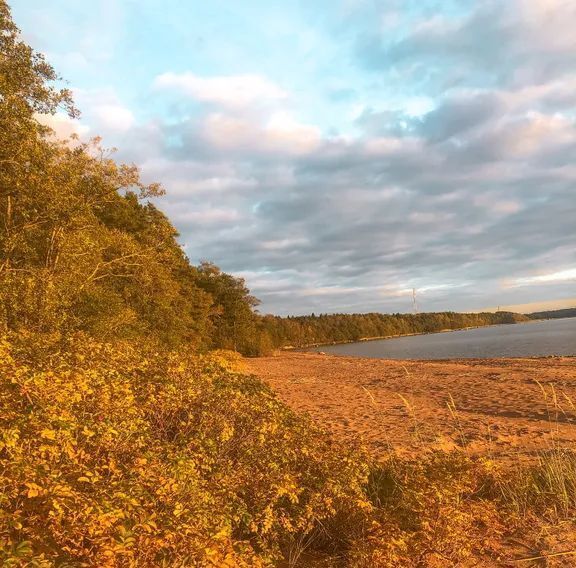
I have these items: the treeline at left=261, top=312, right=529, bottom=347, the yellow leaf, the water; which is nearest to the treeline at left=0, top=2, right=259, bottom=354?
the yellow leaf

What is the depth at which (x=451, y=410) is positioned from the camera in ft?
23.1

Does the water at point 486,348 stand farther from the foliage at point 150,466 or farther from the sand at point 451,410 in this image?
the foliage at point 150,466

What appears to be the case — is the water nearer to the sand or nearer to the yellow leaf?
the sand

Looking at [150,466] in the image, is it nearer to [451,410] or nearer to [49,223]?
[451,410]

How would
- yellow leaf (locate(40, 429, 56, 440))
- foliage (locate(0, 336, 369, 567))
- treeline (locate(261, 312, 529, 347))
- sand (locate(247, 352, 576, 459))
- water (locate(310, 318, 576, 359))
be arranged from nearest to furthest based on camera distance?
foliage (locate(0, 336, 369, 567)) < yellow leaf (locate(40, 429, 56, 440)) < sand (locate(247, 352, 576, 459)) < water (locate(310, 318, 576, 359)) < treeline (locate(261, 312, 529, 347))

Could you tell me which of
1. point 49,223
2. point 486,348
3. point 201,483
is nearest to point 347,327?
point 486,348

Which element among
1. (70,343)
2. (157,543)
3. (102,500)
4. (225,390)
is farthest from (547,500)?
(70,343)

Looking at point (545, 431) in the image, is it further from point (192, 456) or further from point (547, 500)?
point (192, 456)

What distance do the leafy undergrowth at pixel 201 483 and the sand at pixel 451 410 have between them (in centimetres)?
124

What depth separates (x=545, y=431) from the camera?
10.3 metres

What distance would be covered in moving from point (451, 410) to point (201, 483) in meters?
4.56

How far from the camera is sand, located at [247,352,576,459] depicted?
911 centimetres

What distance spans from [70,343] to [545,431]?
33.6 ft

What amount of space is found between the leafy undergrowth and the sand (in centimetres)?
124
